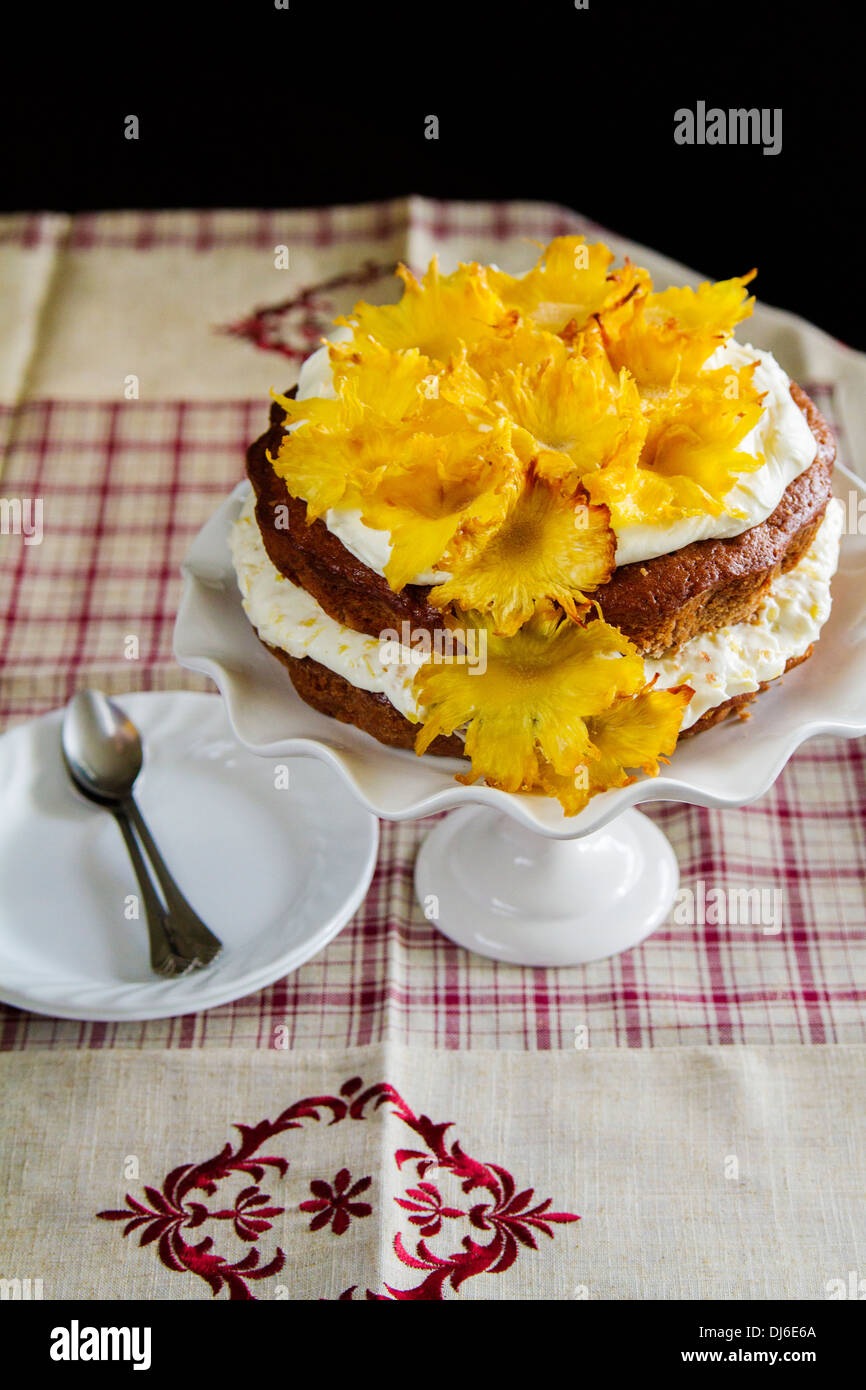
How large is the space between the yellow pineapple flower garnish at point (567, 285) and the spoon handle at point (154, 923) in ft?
2.54

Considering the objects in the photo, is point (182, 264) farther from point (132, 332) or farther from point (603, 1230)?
point (603, 1230)

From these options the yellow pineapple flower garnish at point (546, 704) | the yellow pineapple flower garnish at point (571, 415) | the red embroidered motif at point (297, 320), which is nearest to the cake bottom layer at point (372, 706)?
the yellow pineapple flower garnish at point (546, 704)

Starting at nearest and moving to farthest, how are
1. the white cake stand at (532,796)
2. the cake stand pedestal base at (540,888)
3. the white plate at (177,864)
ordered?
the white cake stand at (532,796) → the white plate at (177,864) → the cake stand pedestal base at (540,888)

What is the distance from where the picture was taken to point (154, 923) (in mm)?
1523

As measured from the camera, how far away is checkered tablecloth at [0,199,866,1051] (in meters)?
1.53

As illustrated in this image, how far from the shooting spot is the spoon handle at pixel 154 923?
149 centimetres

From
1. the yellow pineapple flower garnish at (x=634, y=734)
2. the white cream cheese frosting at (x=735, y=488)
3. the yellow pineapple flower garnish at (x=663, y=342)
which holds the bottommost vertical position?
the yellow pineapple flower garnish at (x=634, y=734)

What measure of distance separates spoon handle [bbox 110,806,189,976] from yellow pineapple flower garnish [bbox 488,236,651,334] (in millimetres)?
776

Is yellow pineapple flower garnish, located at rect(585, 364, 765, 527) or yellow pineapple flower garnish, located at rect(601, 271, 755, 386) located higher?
yellow pineapple flower garnish, located at rect(601, 271, 755, 386)

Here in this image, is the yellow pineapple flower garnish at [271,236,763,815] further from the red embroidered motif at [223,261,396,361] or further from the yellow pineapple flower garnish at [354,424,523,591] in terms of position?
the red embroidered motif at [223,261,396,361]

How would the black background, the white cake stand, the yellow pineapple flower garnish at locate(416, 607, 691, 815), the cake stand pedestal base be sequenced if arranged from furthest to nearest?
1. the black background
2. the cake stand pedestal base
3. the white cake stand
4. the yellow pineapple flower garnish at locate(416, 607, 691, 815)

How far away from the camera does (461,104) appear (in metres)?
2.62

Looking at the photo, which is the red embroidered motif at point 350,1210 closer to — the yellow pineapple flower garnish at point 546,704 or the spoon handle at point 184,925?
the spoon handle at point 184,925

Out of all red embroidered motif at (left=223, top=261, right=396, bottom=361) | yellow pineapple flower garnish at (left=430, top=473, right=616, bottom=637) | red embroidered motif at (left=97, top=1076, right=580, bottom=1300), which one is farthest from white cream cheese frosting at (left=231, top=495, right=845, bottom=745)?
red embroidered motif at (left=223, top=261, right=396, bottom=361)
